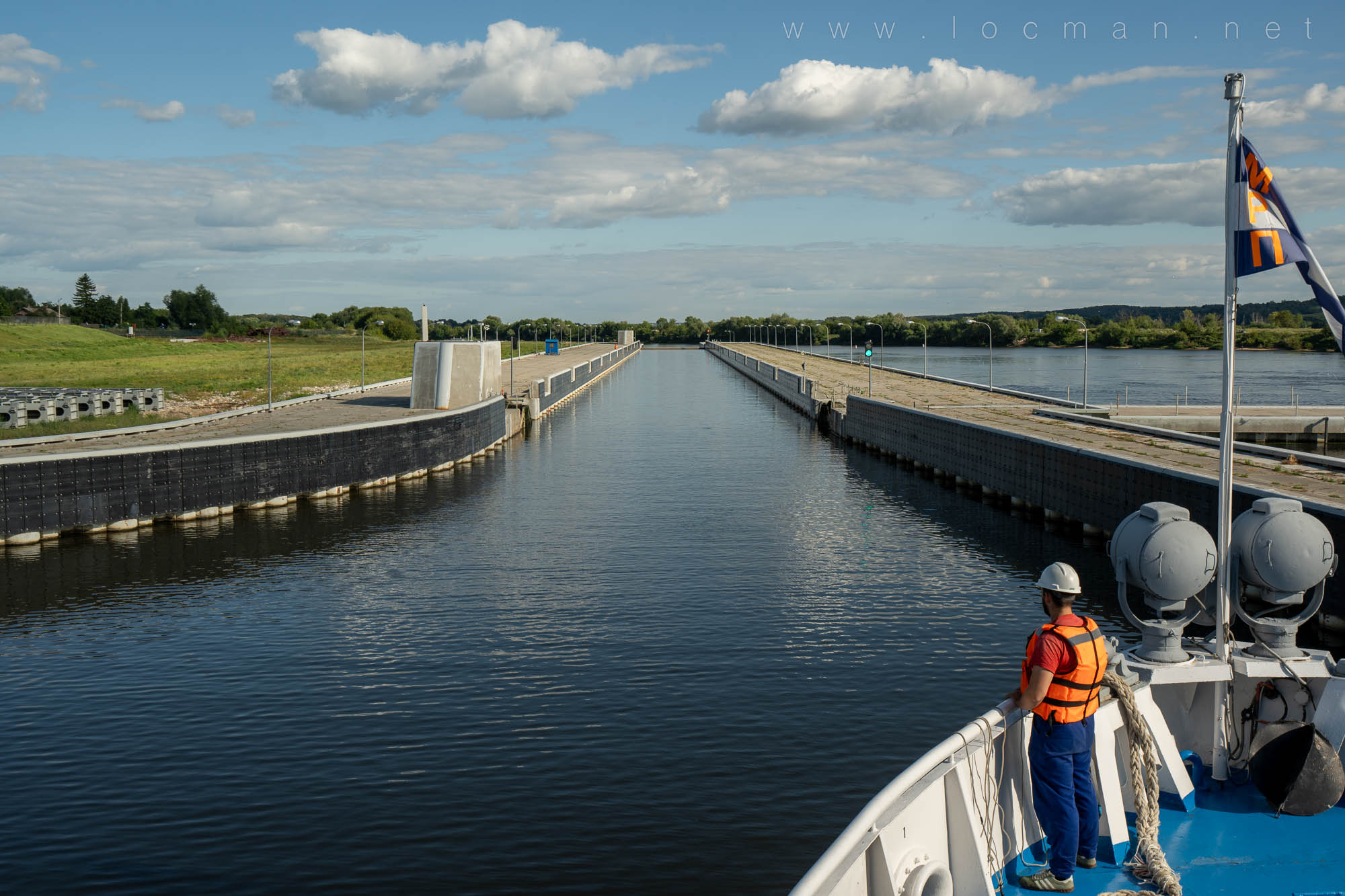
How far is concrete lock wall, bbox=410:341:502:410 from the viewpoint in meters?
55.9

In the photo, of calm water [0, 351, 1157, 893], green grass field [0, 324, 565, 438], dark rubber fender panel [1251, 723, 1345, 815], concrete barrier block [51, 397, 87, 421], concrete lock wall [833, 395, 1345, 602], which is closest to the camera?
dark rubber fender panel [1251, 723, 1345, 815]

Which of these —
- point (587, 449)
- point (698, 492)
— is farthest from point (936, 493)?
point (587, 449)

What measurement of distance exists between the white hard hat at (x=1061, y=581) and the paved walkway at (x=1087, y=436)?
17.9 m

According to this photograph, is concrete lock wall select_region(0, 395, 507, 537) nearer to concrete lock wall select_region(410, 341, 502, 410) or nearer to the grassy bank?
concrete lock wall select_region(410, 341, 502, 410)

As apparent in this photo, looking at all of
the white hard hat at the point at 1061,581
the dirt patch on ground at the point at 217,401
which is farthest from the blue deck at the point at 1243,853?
the dirt patch on ground at the point at 217,401

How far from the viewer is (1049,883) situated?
8633 mm

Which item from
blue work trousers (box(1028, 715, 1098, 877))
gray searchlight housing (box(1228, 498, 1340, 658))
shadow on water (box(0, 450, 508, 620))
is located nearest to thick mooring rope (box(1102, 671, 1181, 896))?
blue work trousers (box(1028, 715, 1098, 877))

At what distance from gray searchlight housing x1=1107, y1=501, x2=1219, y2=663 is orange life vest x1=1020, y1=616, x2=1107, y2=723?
76.8 inches

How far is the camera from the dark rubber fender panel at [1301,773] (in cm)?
977

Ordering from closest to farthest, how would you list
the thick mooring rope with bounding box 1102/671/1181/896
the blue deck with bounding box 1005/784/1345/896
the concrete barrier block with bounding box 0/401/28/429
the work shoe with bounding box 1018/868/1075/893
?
the work shoe with bounding box 1018/868/1075/893, the blue deck with bounding box 1005/784/1345/896, the thick mooring rope with bounding box 1102/671/1181/896, the concrete barrier block with bounding box 0/401/28/429

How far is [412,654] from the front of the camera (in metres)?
20.5

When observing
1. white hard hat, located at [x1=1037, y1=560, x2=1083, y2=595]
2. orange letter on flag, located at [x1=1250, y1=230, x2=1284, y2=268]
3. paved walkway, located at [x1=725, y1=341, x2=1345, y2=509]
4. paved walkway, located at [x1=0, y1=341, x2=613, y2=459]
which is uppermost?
orange letter on flag, located at [x1=1250, y1=230, x2=1284, y2=268]

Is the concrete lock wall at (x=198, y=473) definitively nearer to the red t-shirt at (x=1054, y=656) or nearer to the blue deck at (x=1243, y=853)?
the red t-shirt at (x=1054, y=656)

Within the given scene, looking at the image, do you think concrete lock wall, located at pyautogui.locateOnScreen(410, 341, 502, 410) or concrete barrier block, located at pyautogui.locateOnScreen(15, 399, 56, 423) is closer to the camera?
concrete barrier block, located at pyautogui.locateOnScreen(15, 399, 56, 423)
